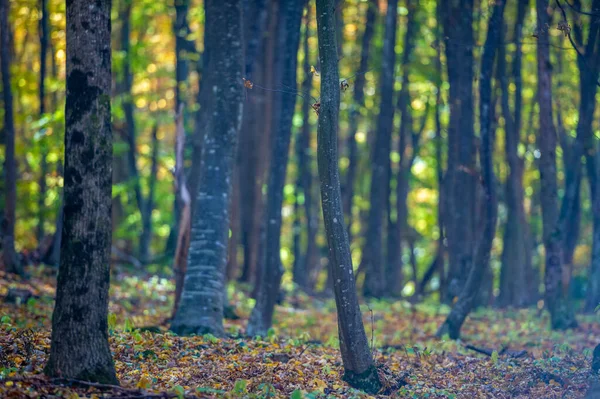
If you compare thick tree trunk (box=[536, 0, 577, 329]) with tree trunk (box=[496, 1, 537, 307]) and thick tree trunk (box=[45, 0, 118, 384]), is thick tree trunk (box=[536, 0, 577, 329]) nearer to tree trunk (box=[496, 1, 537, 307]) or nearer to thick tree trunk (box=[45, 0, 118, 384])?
tree trunk (box=[496, 1, 537, 307])

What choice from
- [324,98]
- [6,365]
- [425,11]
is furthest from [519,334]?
[425,11]

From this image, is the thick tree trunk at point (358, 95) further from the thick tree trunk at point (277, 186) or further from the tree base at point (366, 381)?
the tree base at point (366, 381)

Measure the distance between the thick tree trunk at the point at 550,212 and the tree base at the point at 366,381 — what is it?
853cm

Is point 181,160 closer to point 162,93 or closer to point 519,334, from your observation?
point 519,334

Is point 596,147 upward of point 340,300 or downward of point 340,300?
upward

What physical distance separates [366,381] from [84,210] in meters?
4.24

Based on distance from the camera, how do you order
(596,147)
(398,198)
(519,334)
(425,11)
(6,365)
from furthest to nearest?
(398,198)
(425,11)
(596,147)
(519,334)
(6,365)

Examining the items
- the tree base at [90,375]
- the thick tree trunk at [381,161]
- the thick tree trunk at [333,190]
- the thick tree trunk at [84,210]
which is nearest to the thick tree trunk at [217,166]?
the thick tree trunk at [333,190]

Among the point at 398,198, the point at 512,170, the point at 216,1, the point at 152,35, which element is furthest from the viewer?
the point at 152,35

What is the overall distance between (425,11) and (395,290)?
388 inches

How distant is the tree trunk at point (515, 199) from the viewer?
21.4 m

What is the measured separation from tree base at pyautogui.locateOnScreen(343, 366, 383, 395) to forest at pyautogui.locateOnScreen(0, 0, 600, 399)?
29 mm

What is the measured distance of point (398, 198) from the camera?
27578 mm

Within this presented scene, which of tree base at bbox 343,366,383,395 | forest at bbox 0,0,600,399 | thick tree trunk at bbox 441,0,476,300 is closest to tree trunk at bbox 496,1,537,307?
forest at bbox 0,0,600,399
